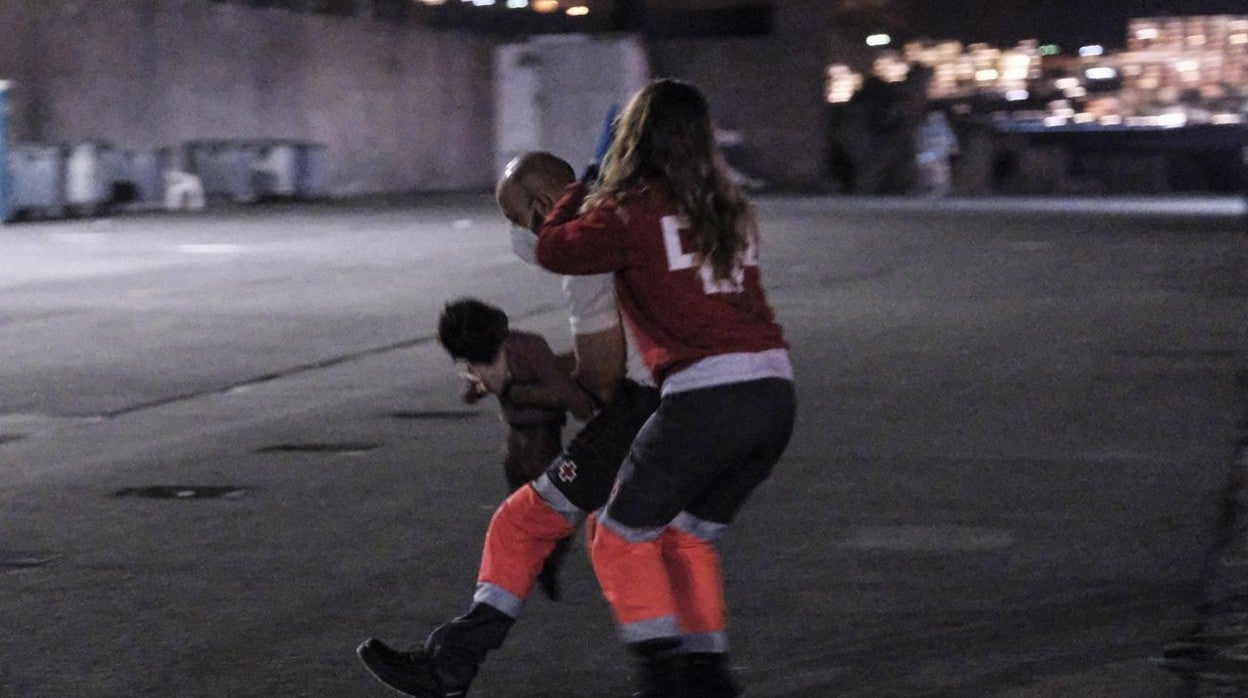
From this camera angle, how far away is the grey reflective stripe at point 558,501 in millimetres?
5102

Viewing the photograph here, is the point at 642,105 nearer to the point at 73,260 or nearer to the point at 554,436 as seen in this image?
the point at 554,436

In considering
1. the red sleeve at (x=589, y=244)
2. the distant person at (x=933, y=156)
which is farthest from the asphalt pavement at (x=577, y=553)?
the distant person at (x=933, y=156)

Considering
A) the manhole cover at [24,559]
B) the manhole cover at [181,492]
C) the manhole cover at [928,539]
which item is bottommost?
the manhole cover at [181,492]

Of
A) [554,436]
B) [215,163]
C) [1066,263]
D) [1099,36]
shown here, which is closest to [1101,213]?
[1066,263]

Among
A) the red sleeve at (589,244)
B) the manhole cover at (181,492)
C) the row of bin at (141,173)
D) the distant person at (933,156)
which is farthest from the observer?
the distant person at (933,156)

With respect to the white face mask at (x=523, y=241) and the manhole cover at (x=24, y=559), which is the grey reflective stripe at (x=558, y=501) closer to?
the white face mask at (x=523, y=241)

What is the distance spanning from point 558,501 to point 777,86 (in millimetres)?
47626

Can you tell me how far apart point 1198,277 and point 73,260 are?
11964mm

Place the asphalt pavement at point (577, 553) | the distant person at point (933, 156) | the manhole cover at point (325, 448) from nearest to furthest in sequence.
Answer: the asphalt pavement at point (577, 553) < the manhole cover at point (325, 448) < the distant person at point (933, 156)

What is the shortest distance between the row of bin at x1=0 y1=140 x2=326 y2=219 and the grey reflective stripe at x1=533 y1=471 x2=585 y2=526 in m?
28.5

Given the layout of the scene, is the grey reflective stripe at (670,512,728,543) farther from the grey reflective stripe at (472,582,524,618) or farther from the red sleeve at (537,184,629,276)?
the red sleeve at (537,184,629,276)

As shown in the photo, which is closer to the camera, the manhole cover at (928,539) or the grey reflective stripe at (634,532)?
the grey reflective stripe at (634,532)

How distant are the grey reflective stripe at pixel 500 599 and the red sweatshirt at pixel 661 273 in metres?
0.71

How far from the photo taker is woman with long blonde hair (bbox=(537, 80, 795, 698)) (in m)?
4.75
